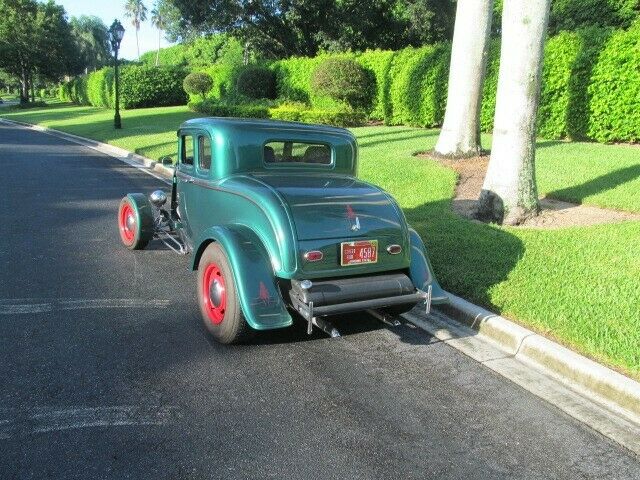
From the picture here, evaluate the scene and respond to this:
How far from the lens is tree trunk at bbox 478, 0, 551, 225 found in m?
6.84

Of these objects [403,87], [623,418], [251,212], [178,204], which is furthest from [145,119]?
[623,418]

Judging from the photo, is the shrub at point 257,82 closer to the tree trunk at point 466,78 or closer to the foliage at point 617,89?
the foliage at point 617,89

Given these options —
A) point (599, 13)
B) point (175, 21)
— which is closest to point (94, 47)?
point (175, 21)

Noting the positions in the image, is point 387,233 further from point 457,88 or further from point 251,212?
point 457,88

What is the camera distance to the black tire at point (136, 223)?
6.39 m

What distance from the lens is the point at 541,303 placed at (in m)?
4.63

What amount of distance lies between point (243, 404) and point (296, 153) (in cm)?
246

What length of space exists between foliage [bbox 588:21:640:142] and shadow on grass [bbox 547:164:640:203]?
3.51 m

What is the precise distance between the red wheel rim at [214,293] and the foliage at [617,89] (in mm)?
11597

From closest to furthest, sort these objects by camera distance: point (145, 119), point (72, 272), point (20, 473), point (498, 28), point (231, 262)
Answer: point (20, 473)
point (231, 262)
point (72, 272)
point (145, 119)
point (498, 28)

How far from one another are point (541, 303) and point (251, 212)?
256cm

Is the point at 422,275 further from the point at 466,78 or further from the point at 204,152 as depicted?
the point at 466,78

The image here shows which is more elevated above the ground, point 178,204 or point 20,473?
point 178,204

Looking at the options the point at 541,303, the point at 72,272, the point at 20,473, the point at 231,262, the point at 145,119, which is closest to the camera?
the point at 20,473
